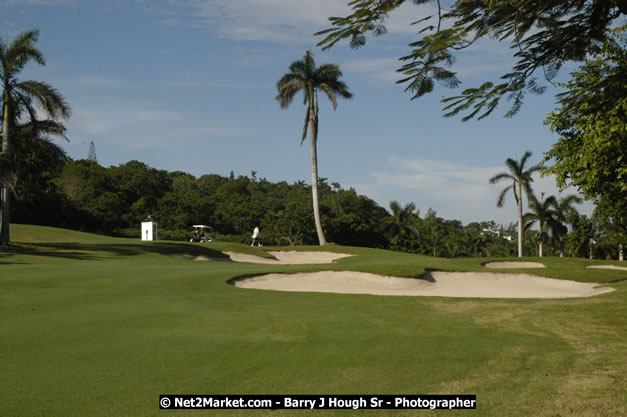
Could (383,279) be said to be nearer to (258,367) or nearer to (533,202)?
(258,367)

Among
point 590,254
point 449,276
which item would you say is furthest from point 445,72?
point 590,254

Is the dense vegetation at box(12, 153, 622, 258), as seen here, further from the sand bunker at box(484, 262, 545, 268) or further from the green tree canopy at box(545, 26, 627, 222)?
the green tree canopy at box(545, 26, 627, 222)

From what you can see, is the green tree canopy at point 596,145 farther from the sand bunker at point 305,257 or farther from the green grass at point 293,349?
the sand bunker at point 305,257

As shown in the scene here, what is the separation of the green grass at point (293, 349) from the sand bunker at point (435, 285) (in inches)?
243

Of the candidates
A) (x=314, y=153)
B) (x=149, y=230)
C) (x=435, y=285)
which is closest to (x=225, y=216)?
(x=314, y=153)

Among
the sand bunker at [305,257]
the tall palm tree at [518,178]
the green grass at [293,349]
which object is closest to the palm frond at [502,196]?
the tall palm tree at [518,178]

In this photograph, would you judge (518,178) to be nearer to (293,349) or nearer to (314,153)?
(314,153)

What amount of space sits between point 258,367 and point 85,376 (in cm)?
241

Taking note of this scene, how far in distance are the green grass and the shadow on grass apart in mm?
12434

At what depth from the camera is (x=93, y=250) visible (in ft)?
102

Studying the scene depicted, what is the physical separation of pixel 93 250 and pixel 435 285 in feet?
65.5

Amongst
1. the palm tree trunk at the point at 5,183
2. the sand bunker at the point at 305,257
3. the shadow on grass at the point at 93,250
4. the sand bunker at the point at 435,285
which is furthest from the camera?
the sand bunker at the point at 305,257

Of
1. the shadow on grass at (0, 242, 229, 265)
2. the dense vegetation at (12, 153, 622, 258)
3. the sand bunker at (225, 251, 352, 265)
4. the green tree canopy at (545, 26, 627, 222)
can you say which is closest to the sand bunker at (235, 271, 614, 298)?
the green tree canopy at (545, 26, 627, 222)

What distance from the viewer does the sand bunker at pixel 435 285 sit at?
875 inches
